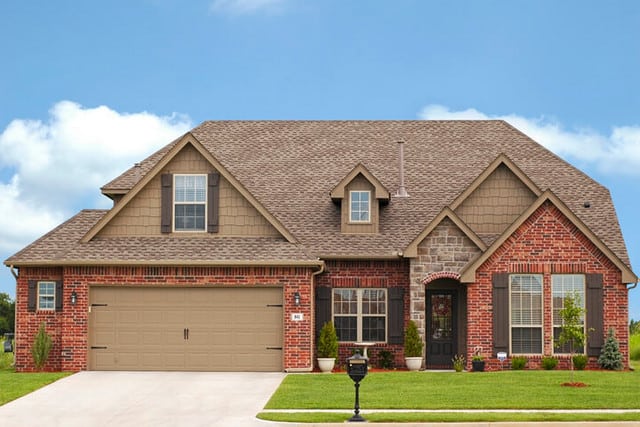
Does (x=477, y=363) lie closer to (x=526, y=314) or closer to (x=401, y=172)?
(x=526, y=314)

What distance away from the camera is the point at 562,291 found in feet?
90.0

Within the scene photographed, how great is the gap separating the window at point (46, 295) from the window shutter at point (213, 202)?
4.83 meters

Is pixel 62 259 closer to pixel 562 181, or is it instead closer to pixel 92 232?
pixel 92 232

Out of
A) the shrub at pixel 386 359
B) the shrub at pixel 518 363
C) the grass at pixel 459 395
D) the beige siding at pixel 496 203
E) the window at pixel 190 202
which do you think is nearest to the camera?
the grass at pixel 459 395

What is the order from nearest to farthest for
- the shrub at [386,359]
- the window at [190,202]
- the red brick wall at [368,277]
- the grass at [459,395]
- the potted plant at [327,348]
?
1. the grass at [459,395]
2. the potted plant at [327,348]
3. the window at [190,202]
4. the shrub at [386,359]
5. the red brick wall at [368,277]

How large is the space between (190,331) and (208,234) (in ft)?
9.25

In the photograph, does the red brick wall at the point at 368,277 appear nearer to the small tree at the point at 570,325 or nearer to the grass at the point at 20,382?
the small tree at the point at 570,325

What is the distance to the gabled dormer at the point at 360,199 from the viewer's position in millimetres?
29484

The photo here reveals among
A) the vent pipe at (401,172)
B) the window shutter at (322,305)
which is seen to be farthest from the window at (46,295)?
the vent pipe at (401,172)

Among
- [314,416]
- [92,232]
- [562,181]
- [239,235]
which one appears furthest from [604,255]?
[92,232]

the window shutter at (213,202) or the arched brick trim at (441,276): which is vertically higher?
the window shutter at (213,202)

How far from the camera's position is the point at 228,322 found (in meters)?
27.0

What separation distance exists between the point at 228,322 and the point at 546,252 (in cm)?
904

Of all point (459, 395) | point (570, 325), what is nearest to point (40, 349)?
point (459, 395)
